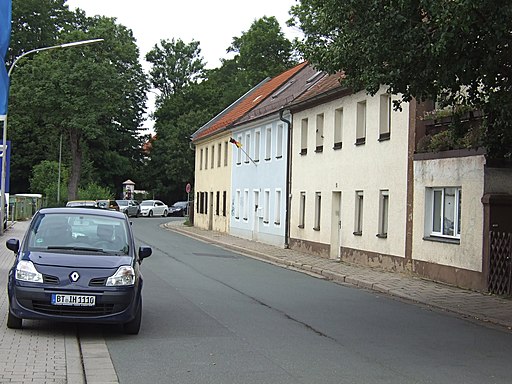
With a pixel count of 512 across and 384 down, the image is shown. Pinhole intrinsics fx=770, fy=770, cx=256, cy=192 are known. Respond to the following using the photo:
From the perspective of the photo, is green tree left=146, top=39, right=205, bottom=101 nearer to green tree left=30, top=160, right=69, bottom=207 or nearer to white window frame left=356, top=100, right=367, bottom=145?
green tree left=30, top=160, right=69, bottom=207

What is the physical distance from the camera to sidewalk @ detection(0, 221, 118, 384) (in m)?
7.47

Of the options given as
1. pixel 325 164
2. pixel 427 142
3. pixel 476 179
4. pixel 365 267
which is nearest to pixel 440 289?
pixel 476 179

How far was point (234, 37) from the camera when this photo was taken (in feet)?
253

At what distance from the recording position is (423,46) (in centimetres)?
1138

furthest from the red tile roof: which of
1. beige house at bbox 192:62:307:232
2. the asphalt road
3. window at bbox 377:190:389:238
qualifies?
the asphalt road

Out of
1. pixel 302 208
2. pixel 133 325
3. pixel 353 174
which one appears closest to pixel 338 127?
pixel 353 174

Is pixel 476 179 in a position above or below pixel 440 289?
above

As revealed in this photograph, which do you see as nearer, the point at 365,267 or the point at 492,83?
the point at 492,83

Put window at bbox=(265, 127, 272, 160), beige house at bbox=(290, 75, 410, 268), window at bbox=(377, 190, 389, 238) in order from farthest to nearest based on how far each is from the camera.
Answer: window at bbox=(265, 127, 272, 160) < window at bbox=(377, 190, 389, 238) < beige house at bbox=(290, 75, 410, 268)

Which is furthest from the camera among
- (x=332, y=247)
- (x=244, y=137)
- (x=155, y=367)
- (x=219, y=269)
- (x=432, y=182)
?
(x=244, y=137)

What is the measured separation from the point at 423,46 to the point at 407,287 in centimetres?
790

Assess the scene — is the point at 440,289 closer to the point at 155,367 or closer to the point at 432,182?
the point at 432,182

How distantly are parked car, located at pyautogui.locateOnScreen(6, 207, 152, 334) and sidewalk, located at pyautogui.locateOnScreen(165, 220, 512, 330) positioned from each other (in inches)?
246

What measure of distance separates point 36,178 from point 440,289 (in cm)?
5528
